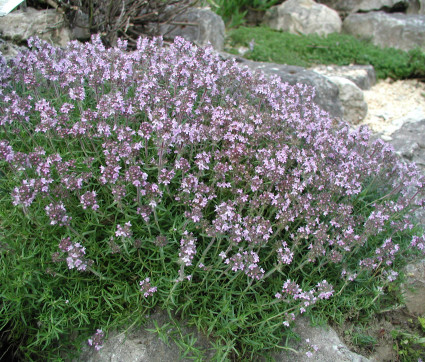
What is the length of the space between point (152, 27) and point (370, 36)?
778 cm

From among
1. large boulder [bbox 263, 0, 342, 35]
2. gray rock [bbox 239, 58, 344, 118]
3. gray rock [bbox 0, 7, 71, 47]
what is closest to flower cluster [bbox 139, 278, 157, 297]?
gray rock [bbox 0, 7, 71, 47]

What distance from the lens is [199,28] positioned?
25.8 feet

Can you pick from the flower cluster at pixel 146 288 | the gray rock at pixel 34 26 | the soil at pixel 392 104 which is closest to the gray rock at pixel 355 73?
the soil at pixel 392 104

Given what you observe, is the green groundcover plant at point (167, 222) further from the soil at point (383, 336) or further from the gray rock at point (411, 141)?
the gray rock at point (411, 141)

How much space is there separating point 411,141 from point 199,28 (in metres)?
4.48

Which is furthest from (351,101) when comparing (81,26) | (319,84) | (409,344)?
(409,344)

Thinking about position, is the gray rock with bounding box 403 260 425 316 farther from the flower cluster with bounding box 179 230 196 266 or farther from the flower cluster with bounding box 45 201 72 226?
the flower cluster with bounding box 45 201 72 226

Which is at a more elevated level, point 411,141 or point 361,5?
point 361,5

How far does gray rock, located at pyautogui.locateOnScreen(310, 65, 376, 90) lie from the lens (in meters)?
8.79

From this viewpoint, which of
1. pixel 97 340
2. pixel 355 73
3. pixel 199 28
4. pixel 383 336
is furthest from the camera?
pixel 355 73

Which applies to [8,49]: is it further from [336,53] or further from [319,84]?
[336,53]

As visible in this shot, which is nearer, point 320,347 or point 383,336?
point 320,347

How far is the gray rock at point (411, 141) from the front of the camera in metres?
5.70

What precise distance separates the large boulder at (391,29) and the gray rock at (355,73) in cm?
290
